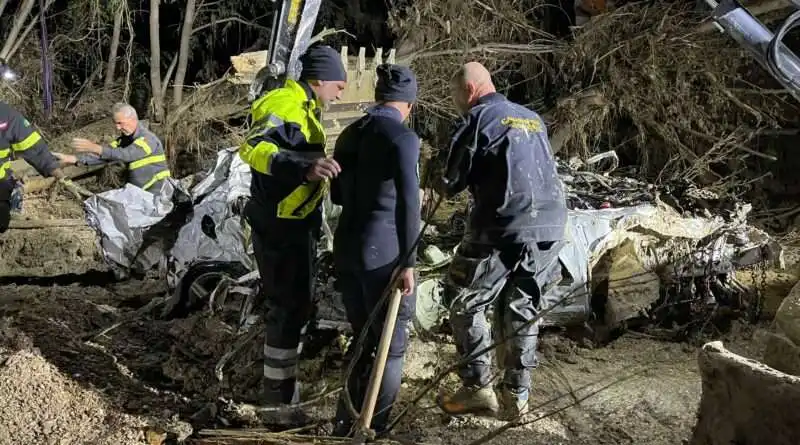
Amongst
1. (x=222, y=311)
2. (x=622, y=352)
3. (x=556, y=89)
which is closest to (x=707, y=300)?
(x=622, y=352)

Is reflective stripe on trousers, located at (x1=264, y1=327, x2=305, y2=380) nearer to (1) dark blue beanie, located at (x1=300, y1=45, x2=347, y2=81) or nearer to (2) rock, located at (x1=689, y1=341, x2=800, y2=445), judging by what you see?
(1) dark blue beanie, located at (x1=300, y1=45, x2=347, y2=81)

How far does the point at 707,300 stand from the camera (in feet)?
15.4

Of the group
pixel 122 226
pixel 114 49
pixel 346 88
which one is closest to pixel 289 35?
pixel 122 226

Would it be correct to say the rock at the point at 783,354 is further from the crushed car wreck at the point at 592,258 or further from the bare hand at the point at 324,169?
the bare hand at the point at 324,169

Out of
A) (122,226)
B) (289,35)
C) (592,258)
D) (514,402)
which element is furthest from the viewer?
(122,226)

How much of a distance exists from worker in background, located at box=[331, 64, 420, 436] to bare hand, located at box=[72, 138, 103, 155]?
318 centimetres

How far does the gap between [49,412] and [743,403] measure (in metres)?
2.58

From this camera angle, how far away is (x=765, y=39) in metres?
2.89

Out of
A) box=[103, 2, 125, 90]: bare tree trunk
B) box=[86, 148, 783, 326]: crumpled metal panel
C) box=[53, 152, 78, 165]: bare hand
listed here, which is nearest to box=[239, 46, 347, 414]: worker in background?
box=[86, 148, 783, 326]: crumpled metal panel

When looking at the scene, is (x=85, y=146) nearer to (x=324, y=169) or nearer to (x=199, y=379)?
(x=199, y=379)

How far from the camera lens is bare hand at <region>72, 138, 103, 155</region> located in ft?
17.5

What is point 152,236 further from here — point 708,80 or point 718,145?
point 708,80

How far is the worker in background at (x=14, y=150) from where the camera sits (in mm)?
5148

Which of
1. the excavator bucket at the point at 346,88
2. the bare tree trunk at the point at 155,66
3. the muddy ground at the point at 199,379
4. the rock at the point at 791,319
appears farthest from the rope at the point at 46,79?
the rock at the point at 791,319
